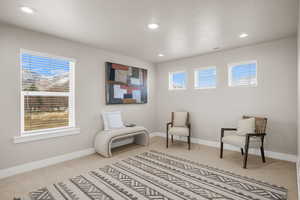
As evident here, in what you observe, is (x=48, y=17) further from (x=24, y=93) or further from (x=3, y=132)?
(x=3, y=132)

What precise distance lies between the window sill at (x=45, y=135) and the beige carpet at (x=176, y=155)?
1.80 feet

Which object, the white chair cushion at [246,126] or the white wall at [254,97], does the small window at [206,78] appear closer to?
the white wall at [254,97]

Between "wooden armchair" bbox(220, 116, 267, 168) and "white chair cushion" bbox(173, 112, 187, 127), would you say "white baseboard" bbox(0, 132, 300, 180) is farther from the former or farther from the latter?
"white chair cushion" bbox(173, 112, 187, 127)

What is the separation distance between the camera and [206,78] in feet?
14.3

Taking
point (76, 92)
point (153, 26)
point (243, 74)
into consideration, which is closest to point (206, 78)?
point (243, 74)

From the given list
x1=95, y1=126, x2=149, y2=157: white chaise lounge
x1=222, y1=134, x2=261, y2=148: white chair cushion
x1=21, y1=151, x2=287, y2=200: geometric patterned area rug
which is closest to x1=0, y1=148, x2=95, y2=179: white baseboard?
x1=95, y1=126, x2=149, y2=157: white chaise lounge

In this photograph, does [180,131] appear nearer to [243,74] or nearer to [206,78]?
[206,78]

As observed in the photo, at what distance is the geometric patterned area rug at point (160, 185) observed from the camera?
2029mm

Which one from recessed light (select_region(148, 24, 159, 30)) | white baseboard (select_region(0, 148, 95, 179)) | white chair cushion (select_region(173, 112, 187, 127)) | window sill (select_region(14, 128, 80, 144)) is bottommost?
white baseboard (select_region(0, 148, 95, 179))

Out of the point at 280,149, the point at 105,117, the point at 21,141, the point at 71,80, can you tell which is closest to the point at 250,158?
the point at 280,149

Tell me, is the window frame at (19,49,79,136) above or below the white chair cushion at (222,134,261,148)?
above

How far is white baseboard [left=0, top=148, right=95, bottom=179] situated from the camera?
8.32 feet

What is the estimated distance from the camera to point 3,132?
2510mm

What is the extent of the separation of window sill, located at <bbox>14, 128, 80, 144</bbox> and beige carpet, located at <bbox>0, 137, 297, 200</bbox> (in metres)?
0.55
